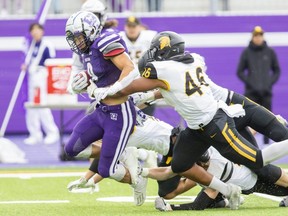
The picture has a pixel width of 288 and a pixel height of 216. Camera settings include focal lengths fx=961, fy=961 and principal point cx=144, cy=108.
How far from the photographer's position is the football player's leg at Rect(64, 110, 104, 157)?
7.68 m

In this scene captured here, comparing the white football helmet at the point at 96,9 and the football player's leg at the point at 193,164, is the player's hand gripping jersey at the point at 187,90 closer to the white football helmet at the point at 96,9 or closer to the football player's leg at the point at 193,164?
the football player's leg at the point at 193,164

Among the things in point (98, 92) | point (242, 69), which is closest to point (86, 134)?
point (98, 92)

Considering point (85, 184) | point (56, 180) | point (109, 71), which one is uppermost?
point (109, 71)

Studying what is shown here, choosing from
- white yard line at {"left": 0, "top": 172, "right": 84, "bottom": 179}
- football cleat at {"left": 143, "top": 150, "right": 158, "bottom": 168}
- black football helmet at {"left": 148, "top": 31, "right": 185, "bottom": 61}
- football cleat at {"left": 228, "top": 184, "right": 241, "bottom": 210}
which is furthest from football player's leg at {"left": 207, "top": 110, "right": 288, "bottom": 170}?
white yard line at {"left": 0, "top": 172, "right": 84, "bottom": 179}

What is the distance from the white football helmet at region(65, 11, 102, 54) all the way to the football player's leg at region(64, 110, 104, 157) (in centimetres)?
55

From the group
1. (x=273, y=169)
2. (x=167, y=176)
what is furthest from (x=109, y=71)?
(x=273, y=169)

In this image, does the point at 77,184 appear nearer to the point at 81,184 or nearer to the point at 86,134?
the point at 81,184

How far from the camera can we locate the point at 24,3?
50.6 feet

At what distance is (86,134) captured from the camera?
7.69 meters

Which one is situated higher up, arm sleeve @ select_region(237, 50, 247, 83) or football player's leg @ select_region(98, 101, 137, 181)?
football player's leg @ select_region(98, 101, 137, 181)

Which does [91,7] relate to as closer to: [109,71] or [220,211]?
[109,71]

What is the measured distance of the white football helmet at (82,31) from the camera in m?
7.54

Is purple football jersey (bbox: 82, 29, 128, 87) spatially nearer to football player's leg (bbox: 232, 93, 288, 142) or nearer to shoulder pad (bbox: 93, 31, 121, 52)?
shoulder pad (bbox: 93, 31, 121, 52)

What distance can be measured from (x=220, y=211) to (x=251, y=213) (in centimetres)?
34
